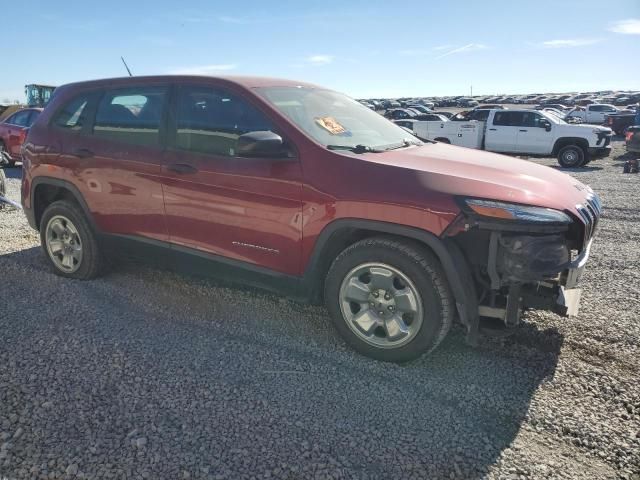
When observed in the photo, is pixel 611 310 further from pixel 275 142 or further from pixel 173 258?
pixel 173 258

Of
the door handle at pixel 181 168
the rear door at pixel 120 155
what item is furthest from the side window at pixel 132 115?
the door handle at pixel 181 168

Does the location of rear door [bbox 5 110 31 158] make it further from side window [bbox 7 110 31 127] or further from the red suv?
the red suv

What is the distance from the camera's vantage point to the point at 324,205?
3.09 meters

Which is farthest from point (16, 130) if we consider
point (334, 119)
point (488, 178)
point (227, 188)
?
point (488, 178)

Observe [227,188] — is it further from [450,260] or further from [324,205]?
[450,260]

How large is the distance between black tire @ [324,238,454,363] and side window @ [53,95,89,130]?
9.09 ft

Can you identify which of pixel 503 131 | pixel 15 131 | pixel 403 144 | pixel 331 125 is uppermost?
pixel 331 125

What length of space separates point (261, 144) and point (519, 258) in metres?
1.65

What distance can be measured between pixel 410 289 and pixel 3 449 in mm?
2252

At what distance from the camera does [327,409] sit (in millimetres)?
2697

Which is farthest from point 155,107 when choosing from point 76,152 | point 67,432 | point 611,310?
point 611,310

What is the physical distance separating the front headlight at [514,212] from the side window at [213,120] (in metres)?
1.47

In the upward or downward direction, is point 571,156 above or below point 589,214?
below

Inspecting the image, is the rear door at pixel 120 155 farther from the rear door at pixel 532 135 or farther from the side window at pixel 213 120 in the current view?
the rear door at pixel 532 135
